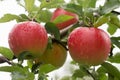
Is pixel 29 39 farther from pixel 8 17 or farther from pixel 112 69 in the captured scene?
pixel 112 69

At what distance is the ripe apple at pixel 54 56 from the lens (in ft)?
4.40

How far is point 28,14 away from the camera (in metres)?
1.32

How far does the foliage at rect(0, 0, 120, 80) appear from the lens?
3.91 ft

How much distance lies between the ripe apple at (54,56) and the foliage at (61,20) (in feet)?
0.08

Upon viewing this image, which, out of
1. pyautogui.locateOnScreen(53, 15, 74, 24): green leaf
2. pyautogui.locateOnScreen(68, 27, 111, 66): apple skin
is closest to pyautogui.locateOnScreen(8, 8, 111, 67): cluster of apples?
pyautogui.locateOnScreen(68, 27, 111, 66): apple skin

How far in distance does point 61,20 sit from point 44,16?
4.2 inches

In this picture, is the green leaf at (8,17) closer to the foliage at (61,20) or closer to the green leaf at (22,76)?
the foliage at (61,20)

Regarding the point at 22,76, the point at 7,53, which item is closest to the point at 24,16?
the point at 7,53

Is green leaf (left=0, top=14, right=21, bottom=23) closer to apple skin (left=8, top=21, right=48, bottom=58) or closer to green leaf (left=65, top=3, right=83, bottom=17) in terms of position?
apple skin (left=8, top=21, right=48, bottom=58)

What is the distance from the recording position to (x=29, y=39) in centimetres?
120

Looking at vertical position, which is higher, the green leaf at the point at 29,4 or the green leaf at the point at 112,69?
the green leaf at the point at 29,4

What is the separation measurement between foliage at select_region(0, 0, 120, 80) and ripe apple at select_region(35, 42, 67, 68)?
2cm

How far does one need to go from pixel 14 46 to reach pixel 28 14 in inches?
6.4

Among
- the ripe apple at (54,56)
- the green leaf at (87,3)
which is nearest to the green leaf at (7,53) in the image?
the ripe apple at (54,56)
